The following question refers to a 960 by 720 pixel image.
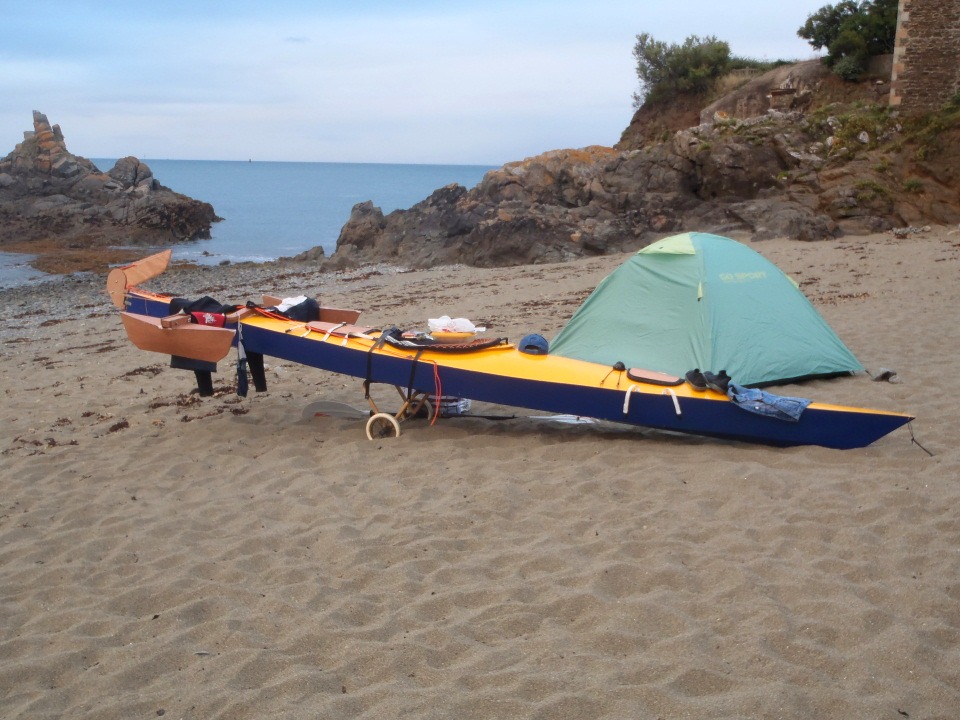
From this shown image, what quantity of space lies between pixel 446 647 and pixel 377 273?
18.7 meters

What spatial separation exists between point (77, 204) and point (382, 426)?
3914 centimetres

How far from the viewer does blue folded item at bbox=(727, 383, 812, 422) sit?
5344mm

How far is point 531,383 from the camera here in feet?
19.5

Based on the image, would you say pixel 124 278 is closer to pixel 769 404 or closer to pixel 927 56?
pixel 769 404

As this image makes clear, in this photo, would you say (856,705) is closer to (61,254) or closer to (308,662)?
(308,662)

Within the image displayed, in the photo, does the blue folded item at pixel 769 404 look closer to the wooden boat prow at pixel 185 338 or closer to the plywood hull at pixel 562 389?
the plywood hull at pixel 562 389

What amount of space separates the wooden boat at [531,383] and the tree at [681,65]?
2563 cm

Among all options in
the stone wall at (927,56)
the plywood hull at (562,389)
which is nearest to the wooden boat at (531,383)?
the plywood hull at (562,389)

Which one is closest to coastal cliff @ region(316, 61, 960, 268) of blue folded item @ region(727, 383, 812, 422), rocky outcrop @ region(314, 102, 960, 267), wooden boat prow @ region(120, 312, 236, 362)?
rocky outcrop @ region(314, 102, 960, 267)

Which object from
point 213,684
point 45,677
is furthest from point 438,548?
point 45,677

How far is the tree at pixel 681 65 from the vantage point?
95.3ft

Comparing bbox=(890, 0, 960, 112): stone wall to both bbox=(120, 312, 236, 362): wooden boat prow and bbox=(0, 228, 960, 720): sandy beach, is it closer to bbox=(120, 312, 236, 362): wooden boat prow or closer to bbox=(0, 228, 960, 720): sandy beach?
bbox=(0, 228, 960, 720): sandy beach

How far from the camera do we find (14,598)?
4059 mm

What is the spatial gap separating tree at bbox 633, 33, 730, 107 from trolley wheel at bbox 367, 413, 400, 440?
85.8ft
